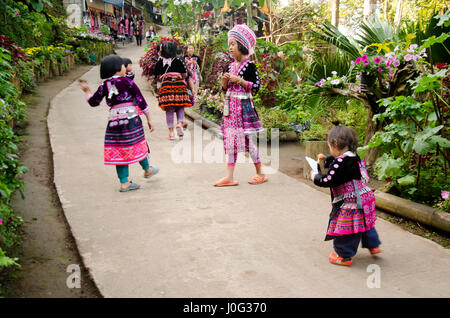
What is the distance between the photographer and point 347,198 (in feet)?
9.67

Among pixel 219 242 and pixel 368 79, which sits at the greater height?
pixel 368 79

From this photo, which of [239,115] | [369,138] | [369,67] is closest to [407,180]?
[369,138]

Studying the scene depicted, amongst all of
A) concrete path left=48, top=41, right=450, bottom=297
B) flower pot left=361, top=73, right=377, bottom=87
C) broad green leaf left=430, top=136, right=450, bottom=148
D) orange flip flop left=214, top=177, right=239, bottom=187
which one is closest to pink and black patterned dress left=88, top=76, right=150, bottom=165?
concrete path left=48, top=41, right=450, bottom=297

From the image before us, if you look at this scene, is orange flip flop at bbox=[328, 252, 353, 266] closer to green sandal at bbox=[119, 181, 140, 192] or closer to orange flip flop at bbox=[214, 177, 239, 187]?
orange flip flop at bbox=[214, 177, 239, 187]

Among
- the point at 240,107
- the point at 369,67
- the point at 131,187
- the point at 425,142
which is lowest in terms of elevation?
the point at 131,187

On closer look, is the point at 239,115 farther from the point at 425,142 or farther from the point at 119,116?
the point at 425,142

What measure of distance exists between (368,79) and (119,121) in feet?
9.17

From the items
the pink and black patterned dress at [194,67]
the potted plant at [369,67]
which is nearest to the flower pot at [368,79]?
the potted plant at [369,67]

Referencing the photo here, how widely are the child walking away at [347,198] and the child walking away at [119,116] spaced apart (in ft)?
7.51
